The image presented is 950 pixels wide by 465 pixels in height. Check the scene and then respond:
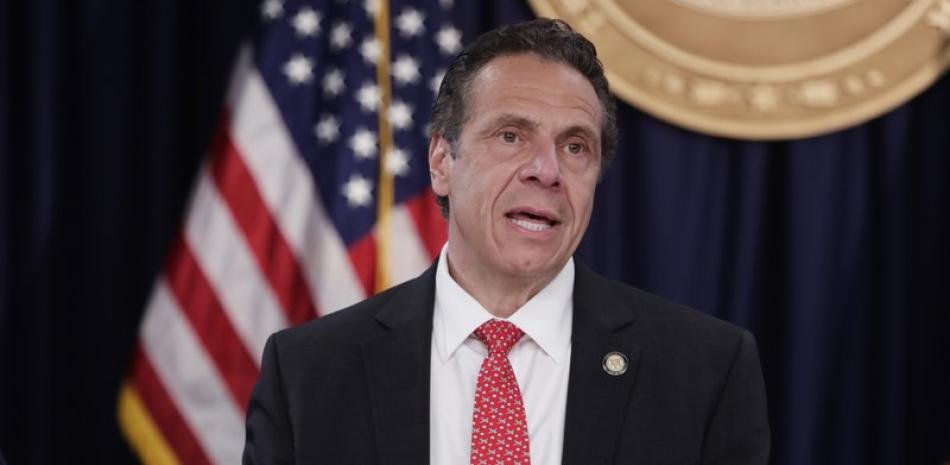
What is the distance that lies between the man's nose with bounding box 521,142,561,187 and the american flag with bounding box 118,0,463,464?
4.57 feet

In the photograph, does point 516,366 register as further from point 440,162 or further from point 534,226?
point 440,162

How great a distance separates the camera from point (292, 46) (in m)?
3.26

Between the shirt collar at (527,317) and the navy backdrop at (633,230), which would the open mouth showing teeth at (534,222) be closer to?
the shirt collar at (527,317)

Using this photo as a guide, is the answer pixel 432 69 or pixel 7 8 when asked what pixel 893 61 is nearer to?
pixel 432 69

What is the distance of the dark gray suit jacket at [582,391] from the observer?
69.9 inches

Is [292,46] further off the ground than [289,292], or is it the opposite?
[292,46]

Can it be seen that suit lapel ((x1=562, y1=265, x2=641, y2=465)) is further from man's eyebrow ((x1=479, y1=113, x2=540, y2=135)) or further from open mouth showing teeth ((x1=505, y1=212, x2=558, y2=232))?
man's eyebrow ((x1=479, y1=113, x2=540, y2=135))

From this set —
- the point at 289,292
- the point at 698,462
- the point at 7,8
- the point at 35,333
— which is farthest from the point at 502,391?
the point at 7,8

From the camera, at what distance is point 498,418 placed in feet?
5.87

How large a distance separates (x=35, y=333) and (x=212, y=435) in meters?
0.50

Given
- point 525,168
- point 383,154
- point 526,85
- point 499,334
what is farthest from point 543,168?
point 383,154

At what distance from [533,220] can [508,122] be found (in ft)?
0.50

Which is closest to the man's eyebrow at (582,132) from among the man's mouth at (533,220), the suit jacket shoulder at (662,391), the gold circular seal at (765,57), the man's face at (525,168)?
the man's face at (525,168)

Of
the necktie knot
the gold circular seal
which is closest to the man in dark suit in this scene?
the necktie knot
